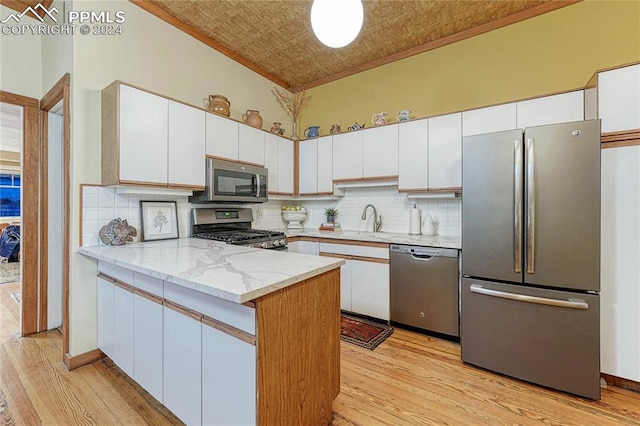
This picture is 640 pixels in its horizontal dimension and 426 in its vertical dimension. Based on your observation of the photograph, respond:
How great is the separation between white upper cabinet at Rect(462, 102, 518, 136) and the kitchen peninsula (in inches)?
79.9

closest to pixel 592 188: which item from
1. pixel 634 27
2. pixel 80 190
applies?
pixel 634 27

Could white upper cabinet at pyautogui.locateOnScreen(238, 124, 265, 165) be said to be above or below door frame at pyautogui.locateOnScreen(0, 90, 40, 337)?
above

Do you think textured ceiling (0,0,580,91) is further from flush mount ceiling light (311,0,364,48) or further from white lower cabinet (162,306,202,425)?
white lower cabinet (162,306,202,425)

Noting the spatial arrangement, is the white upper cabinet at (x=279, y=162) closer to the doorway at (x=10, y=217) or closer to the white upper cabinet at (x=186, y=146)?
the white upper cabinet at (x=186, y=146)

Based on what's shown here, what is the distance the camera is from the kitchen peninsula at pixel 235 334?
108cm

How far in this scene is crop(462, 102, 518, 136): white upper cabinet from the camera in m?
2.41

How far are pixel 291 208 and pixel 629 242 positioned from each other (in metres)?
3.28

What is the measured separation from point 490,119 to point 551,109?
0.43 metres

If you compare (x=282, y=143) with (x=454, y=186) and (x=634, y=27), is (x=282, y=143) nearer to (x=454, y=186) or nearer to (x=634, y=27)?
(x=454, y=186)

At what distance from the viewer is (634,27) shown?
7.25 feet

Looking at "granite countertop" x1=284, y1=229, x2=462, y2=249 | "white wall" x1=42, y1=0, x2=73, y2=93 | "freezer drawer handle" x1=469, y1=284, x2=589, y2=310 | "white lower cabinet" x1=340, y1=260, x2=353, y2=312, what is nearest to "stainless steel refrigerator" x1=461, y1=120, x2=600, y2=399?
"freezer drawer handle" x1=469, y1=284, x2=589, y2=310

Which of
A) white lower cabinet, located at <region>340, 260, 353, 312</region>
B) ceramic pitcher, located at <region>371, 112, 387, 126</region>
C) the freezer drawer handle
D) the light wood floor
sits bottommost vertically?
the light wood floor

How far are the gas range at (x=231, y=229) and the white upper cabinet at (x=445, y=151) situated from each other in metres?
1.72

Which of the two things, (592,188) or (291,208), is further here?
(291,208)
